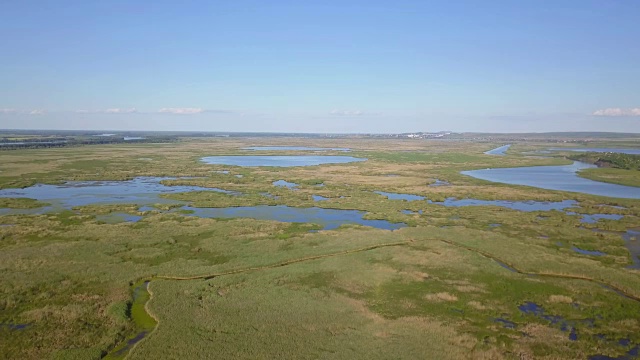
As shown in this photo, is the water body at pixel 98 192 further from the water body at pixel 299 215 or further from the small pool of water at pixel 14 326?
the small pool of water at pixel 14 326

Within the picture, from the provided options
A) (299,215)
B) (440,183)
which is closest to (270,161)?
(440,183)

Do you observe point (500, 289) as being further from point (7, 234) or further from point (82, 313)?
point (7, 234)

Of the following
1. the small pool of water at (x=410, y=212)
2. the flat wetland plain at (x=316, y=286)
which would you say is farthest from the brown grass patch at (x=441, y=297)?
the small pool of water at (x=410, y=212)

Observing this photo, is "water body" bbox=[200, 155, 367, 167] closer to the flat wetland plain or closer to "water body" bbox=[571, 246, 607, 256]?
the flat wetland plain

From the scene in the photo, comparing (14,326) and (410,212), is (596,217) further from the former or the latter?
(14,326)

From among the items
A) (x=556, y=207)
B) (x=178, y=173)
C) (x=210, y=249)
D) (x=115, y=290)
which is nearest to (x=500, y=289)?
(x=210, y=249)
